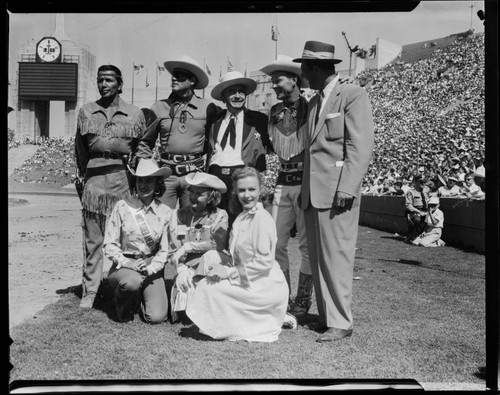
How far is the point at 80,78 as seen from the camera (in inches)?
176

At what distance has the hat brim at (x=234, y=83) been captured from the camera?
4.77m

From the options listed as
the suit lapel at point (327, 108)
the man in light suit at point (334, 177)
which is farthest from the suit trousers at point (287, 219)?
the suit lapel at point (327, 108)

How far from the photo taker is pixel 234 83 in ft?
15.8

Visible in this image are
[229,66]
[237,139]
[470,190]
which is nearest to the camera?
[229,66]

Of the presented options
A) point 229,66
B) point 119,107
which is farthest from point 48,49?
point 229,66

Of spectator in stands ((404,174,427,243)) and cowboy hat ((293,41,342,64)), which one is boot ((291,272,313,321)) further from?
cowboy hat ((293,41,342,64))

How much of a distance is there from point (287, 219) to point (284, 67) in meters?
1.18

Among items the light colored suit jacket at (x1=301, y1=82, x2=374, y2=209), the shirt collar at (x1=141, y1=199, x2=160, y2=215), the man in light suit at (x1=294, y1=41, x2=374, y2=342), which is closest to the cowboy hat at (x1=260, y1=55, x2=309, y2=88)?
the man in light suit at (x1=294, y1=41, x2=374, y2=342)

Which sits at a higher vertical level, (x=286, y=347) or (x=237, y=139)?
(x=237, y=139)

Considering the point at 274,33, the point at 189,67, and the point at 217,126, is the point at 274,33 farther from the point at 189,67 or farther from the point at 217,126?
the point at 217,126

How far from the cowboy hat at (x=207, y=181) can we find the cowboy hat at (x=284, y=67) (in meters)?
0.92

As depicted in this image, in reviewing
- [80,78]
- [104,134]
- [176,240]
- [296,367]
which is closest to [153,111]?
[104,134]

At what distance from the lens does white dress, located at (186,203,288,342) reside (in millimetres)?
4191

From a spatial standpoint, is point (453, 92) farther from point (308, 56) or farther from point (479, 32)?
point (308, 56)
